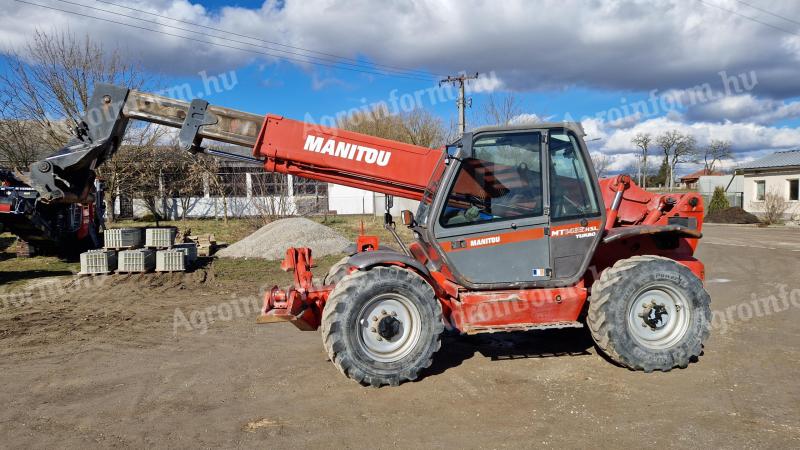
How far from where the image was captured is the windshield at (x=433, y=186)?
570 cm

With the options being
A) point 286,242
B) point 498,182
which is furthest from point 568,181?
point 286,242

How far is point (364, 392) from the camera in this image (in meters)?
5.11

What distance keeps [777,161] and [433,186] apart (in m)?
35.0

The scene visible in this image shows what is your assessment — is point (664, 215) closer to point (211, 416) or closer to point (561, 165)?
A: point (561, 165)

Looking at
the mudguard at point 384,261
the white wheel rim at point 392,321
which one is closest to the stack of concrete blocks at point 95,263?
the mudguard at point 384,261

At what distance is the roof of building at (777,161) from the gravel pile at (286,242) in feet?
91.7

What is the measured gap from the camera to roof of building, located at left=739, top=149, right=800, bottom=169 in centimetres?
3136

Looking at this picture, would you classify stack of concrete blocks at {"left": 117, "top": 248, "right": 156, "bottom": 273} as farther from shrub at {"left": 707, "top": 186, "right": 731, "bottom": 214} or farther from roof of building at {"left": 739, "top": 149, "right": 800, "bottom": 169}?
roof of building at {"left": 739, "top": 149, "right": 800, "bottom": 169}

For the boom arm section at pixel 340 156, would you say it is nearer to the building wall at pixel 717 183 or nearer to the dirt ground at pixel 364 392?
the dirt ground at pixel 364 392

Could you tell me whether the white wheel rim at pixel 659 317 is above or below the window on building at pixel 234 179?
below

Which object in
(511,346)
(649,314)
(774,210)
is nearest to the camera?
(649,314)

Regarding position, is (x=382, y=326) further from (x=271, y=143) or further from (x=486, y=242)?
(x=271, y=143)

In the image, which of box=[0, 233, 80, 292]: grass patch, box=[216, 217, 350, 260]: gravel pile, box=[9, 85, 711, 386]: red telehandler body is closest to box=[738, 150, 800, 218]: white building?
box=[216, 217, 350, 260]: gravel pile

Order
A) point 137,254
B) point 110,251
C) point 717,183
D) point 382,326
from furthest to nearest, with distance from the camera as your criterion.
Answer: point 717,183, point 110,251, point 137,254, point 382,326
